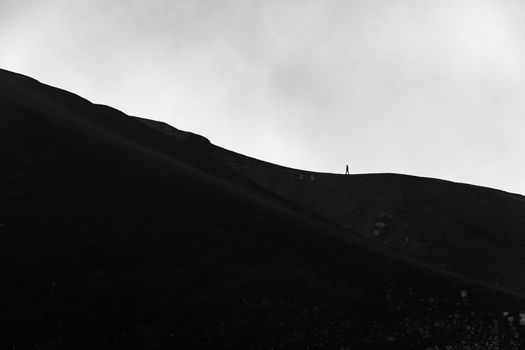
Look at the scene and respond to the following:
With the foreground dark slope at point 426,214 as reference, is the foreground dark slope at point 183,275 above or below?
below

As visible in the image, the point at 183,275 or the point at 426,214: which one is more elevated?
the point at 426,214

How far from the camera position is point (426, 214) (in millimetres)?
74625

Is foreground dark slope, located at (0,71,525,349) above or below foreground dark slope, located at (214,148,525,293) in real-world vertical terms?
below

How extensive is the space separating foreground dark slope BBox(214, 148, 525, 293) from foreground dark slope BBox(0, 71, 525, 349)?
18686 millimetres

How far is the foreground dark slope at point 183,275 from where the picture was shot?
3272 centimetres

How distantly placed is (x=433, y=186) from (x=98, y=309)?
59157mm

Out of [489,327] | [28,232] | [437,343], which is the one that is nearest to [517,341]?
[489,327]

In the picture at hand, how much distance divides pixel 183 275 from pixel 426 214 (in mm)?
44440

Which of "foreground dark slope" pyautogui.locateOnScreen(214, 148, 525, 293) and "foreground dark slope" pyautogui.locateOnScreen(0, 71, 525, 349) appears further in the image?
"foreground dark slope" pyautogui.locateOnScreen(214, 148, 525, 293)

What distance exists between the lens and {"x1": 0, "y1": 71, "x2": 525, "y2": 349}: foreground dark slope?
107ft

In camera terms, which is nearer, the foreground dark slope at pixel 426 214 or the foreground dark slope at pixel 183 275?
the foreground dark slope at pixel 183 275

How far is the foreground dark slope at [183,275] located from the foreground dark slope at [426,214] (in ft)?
61.3

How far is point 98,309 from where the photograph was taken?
3328 centimetres

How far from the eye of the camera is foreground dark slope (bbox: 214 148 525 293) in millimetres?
64000
